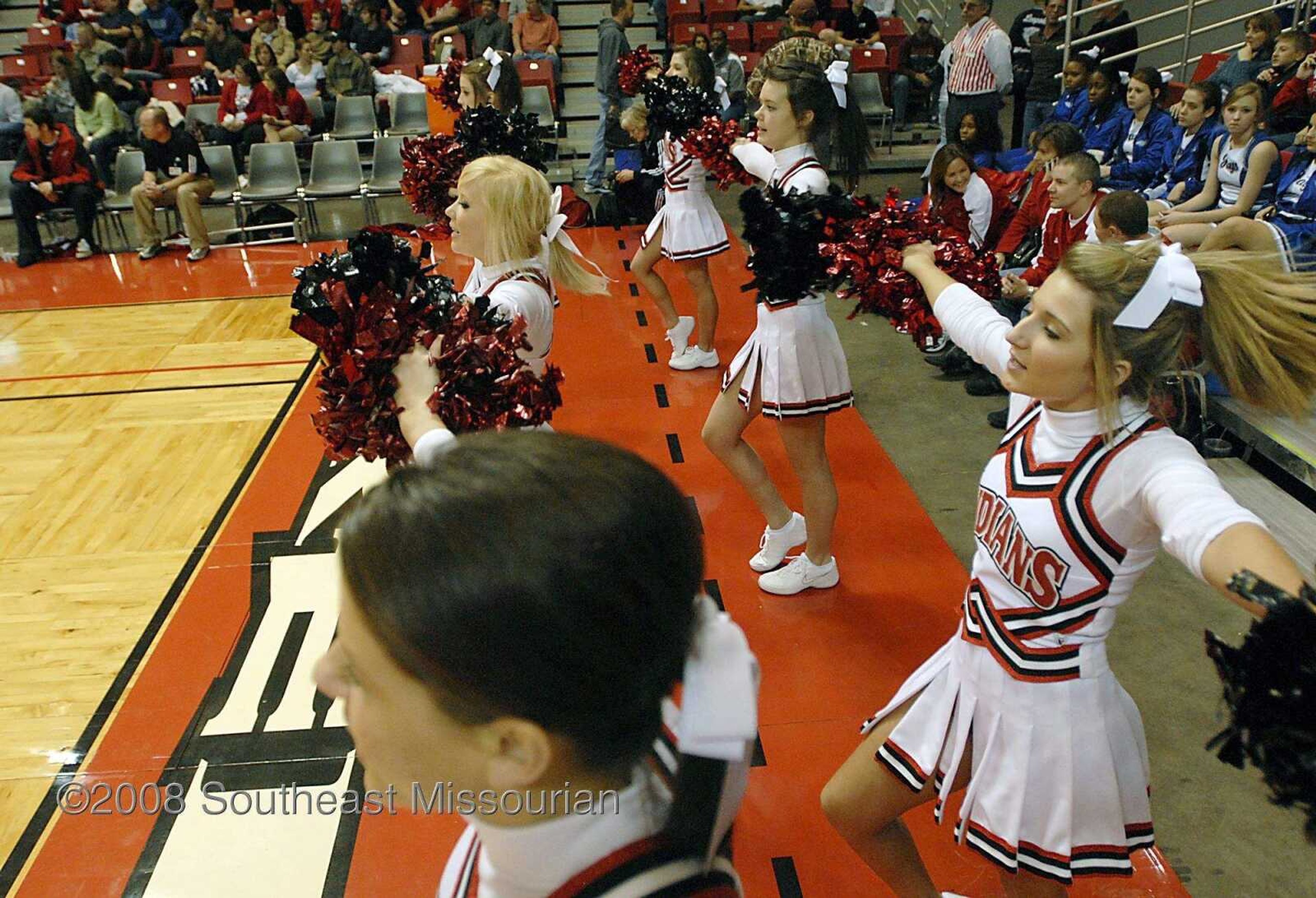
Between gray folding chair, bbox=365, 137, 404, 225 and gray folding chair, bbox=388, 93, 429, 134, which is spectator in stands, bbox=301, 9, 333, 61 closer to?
gray folding chair, bbox=388, 93, 429, 134

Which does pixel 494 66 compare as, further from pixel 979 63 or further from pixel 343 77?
pixel 343 77

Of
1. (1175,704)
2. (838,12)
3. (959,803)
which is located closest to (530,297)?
(959,803)

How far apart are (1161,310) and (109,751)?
9.15 ft

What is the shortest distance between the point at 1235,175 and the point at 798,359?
3.62 meters

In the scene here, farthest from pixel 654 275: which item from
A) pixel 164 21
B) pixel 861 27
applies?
pixel 164 21

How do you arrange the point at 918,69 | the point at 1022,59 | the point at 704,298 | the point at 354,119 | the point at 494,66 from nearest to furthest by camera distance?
the point at 704,298 < the point at 494,66 < the point at 1022,59 < the point at 354,119 < the point at 918,69

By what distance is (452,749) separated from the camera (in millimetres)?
780

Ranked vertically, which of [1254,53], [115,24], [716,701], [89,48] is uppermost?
[115,24]

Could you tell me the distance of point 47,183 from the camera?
8.02m

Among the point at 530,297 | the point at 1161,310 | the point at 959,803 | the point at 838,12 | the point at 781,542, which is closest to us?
the point at 1161,310

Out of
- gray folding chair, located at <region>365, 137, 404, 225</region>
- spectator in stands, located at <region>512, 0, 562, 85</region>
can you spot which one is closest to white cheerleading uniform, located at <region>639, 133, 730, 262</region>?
gray folding chair, located at <region>365, 137, 404, 225</region>

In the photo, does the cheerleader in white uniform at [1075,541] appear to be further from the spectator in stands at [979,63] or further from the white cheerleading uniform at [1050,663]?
the spectator in stands at [979,63]

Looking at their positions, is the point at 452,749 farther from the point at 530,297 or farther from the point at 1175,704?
the point at 1175,704

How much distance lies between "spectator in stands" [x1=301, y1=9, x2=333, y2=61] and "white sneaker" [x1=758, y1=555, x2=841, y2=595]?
28.2 ft
